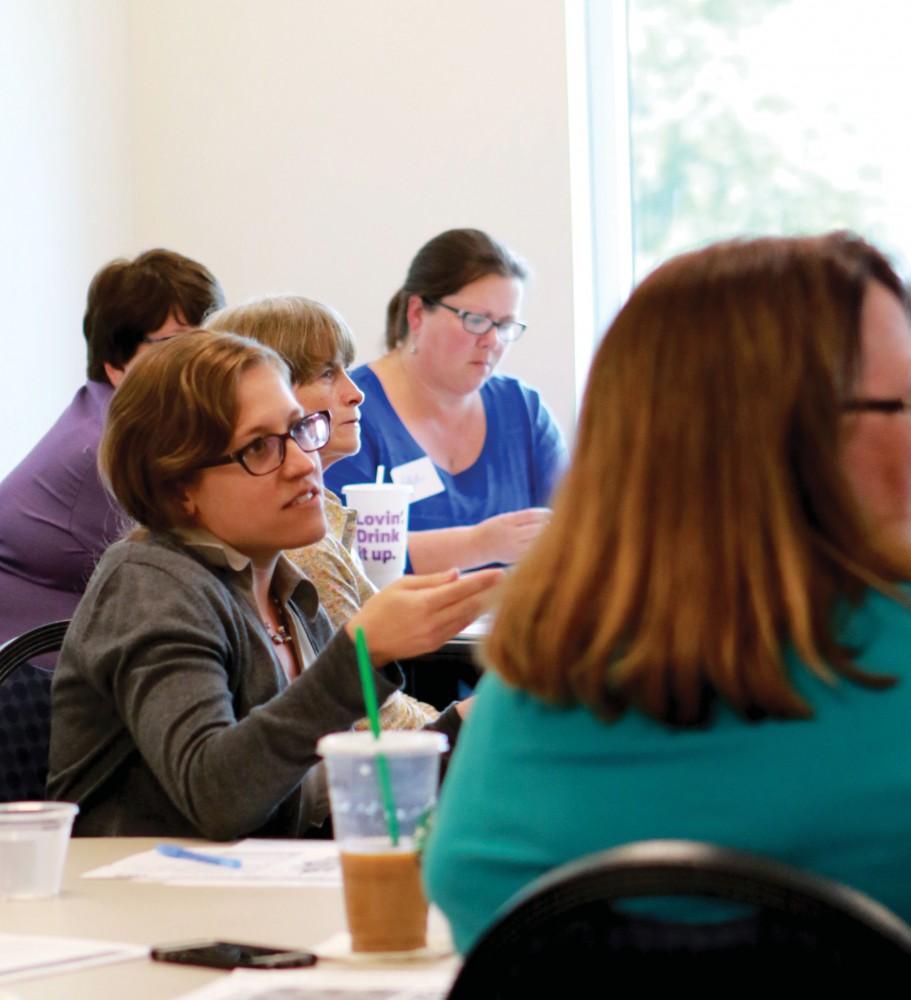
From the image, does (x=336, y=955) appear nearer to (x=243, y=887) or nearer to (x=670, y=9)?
(x=243, y=887)

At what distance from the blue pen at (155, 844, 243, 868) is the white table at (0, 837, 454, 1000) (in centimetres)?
9

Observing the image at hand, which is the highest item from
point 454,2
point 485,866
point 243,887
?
point 454,2

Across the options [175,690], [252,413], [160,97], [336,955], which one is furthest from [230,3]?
[336,955]

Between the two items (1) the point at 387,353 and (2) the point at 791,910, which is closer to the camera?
(2) the point at 791,910

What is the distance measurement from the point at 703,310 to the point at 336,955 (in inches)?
23.2

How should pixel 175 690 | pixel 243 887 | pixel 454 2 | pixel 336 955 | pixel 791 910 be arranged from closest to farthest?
pixel 791 910
pixel 336 955
pixel 243 887
pixel 175 690
pixel 454 2

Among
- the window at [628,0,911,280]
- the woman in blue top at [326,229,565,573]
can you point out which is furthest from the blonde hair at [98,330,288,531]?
the window at [628,0,911,280]

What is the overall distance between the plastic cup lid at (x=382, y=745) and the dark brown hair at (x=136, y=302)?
6.84 feet

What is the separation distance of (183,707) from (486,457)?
2.20 metres

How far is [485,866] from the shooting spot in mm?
905

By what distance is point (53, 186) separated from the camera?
4.44 metres

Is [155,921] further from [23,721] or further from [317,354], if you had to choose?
[317,354]

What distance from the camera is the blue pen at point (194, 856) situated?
154cm

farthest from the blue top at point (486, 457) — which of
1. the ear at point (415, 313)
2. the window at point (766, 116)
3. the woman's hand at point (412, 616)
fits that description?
the woman's hand at point (412, 616)
